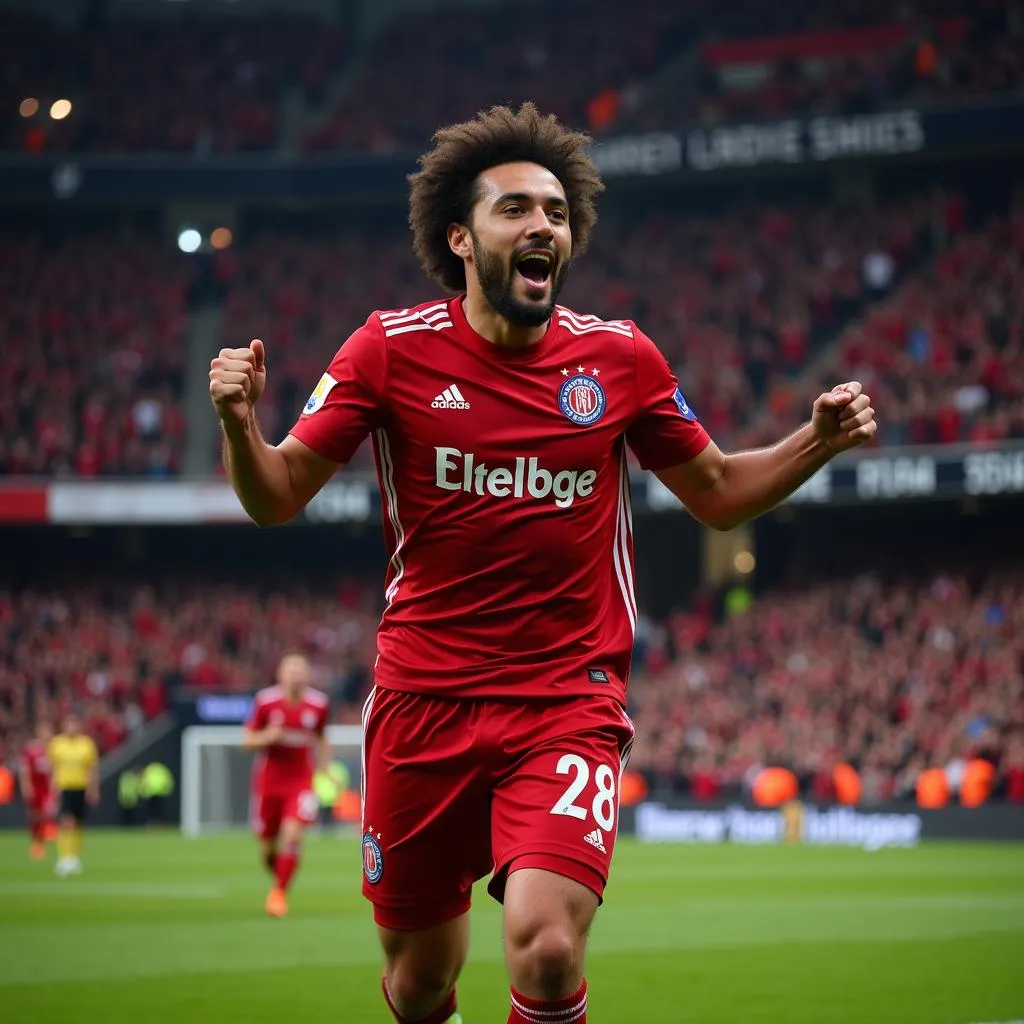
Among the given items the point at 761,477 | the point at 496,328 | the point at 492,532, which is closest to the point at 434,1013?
the point at 492,532

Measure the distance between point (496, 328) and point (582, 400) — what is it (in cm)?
35

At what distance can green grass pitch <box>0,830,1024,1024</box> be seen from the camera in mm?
9852

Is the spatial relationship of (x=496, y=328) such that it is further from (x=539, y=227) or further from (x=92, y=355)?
(x=92, y=355)

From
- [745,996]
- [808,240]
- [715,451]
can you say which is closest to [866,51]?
[808,240]

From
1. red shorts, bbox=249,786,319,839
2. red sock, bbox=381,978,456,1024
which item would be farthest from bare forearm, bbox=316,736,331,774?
red sock, bbox=381,978,456,1024

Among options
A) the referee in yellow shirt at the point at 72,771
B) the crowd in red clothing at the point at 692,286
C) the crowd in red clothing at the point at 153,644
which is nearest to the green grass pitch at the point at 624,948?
the referee in yellow shirt at the point at 72,771

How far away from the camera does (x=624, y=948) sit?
13.4 metres

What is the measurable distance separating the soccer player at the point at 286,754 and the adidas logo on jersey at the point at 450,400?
11090 mm

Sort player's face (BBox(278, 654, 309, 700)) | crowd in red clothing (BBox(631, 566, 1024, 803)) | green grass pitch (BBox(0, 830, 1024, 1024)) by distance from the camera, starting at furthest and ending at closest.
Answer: crowd in red clothing (BBox(631, 566, 1024, 803)) < player's face (BBox(278, 654, 309, 700)) < green grass pitch (BBox(0, 830, 1024, 1024))

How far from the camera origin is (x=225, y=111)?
4622 cm

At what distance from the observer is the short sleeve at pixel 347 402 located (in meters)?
5.72

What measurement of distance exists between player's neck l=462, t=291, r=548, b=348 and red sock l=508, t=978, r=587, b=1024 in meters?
1.93

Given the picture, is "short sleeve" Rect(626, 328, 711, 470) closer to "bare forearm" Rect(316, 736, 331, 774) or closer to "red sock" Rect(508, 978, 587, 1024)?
"red sock" Rect(508, 978, 587, 1024)

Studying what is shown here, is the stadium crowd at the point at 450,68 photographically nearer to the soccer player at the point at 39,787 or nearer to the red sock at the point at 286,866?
the soccer player at the point at 39,787
